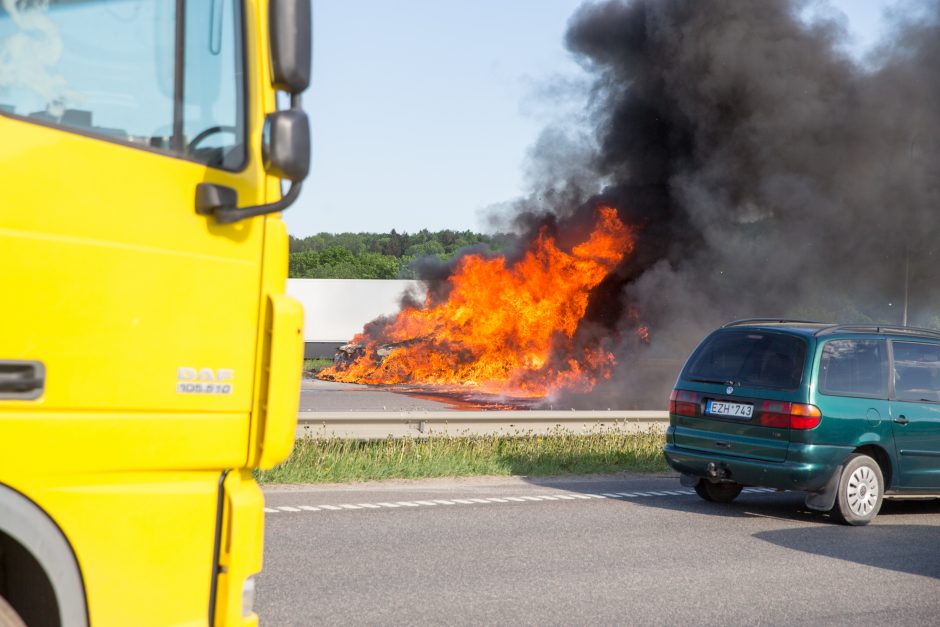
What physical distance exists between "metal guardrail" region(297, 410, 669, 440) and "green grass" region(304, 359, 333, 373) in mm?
22730

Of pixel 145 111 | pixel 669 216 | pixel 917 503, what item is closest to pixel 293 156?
pixel 145 111

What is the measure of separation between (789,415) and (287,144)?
7.09 metres

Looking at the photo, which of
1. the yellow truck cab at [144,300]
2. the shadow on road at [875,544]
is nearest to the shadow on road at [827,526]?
the shadow on road at [875,544]

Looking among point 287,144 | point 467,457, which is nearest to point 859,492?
point 467,457

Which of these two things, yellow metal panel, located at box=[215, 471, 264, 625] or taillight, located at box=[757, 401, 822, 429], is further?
taillight, located at box=[757, 401, 822, 429]

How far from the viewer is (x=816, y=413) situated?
32.7ft

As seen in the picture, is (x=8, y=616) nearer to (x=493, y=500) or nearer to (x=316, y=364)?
(x=493, y=500)

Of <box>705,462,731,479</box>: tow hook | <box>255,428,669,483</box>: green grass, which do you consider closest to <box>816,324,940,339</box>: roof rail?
<box>705,462,731,479</box>: tow hook

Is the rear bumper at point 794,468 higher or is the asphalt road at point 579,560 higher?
the rear bumper at point 794,468

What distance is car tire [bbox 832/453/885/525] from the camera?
394 inches

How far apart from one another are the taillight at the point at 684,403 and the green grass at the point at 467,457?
2405 millimetres

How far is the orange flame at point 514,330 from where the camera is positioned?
2962 centimetres

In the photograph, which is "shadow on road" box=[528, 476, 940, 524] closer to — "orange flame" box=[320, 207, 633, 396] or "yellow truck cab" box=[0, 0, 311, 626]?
"yellow truck cab" box=[0, 0, 311, 626]

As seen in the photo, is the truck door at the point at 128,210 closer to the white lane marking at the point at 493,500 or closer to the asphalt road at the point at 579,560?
the asphalt road at the point at 579,560
